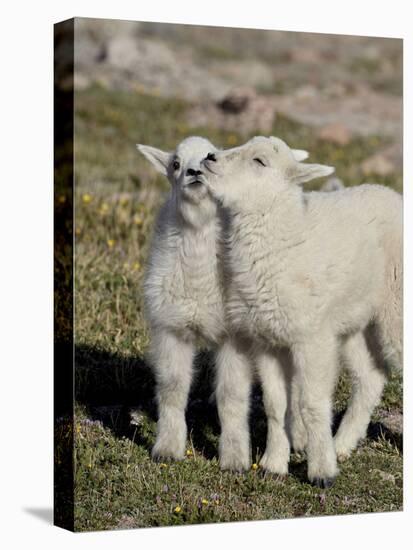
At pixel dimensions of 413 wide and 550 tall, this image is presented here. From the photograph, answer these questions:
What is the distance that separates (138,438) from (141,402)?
1.73 feet

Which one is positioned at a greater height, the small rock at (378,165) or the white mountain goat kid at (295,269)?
the small rock at (378,165)

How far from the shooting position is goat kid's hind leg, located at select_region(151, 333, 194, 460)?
760 cm

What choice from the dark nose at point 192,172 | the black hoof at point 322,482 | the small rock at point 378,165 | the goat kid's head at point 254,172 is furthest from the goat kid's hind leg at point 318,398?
the small rock at point 378,165

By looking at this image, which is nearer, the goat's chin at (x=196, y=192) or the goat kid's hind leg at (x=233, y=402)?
the goat's chin at (x=196, y=192)

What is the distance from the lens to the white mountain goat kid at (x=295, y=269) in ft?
23.7

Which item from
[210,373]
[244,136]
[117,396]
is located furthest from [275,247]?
[244,136]

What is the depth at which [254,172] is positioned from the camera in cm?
727

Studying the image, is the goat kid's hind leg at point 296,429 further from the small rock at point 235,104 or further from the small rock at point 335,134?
the small rock at point 235,104

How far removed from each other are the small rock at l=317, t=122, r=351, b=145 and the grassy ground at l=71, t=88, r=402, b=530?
5325 mm

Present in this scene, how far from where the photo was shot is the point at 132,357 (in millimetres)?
8797

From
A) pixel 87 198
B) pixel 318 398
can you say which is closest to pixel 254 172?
pixel 318 398

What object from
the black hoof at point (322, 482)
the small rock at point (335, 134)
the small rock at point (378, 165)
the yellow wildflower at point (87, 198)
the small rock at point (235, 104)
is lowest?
the black hoof at point (322, 482)

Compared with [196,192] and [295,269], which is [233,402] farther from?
[196,192]

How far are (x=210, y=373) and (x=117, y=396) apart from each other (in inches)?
29.9
